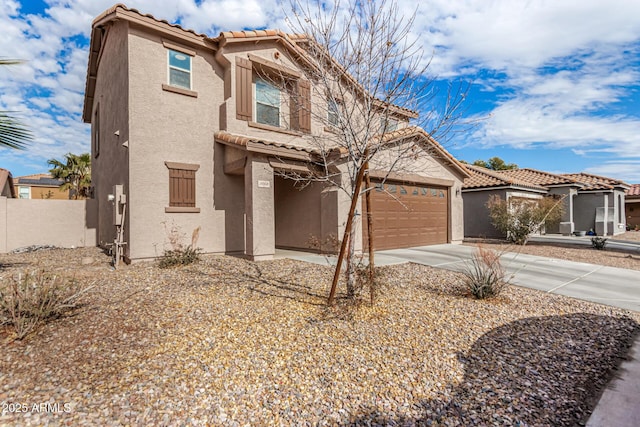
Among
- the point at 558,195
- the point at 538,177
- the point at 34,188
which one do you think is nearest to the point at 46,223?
the point at 558,195

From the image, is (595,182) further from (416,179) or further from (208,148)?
(208,148)

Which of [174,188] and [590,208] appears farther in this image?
[590,208]

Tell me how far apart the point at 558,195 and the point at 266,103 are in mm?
19960

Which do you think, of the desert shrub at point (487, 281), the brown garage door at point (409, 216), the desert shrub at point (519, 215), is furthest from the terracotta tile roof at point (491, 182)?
the desert shrub at point (487, 281)

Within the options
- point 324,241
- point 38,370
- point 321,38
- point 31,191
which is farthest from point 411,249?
point 31,191

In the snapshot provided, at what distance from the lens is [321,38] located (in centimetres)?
536

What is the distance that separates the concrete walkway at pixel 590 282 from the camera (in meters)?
3.08

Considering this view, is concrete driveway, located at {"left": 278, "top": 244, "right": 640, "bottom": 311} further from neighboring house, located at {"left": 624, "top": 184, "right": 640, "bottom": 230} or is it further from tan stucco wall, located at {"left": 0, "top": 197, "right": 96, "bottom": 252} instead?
neighboring house, located at {"left": 624, "top": 184, "right": 640, "bottom": 230}

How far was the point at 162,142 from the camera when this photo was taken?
9.59 meters

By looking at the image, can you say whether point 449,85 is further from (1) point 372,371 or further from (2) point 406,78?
(1) point 372,371

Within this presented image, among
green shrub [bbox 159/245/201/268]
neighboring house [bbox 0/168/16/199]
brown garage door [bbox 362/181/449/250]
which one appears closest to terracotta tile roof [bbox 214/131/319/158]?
brown garage door [bbox 362/181/449/250]

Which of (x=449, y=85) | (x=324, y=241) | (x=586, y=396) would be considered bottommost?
(x=586, y=396)

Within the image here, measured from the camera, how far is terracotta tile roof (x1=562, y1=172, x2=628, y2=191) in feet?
71.7

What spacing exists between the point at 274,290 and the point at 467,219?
1707 centimetres
